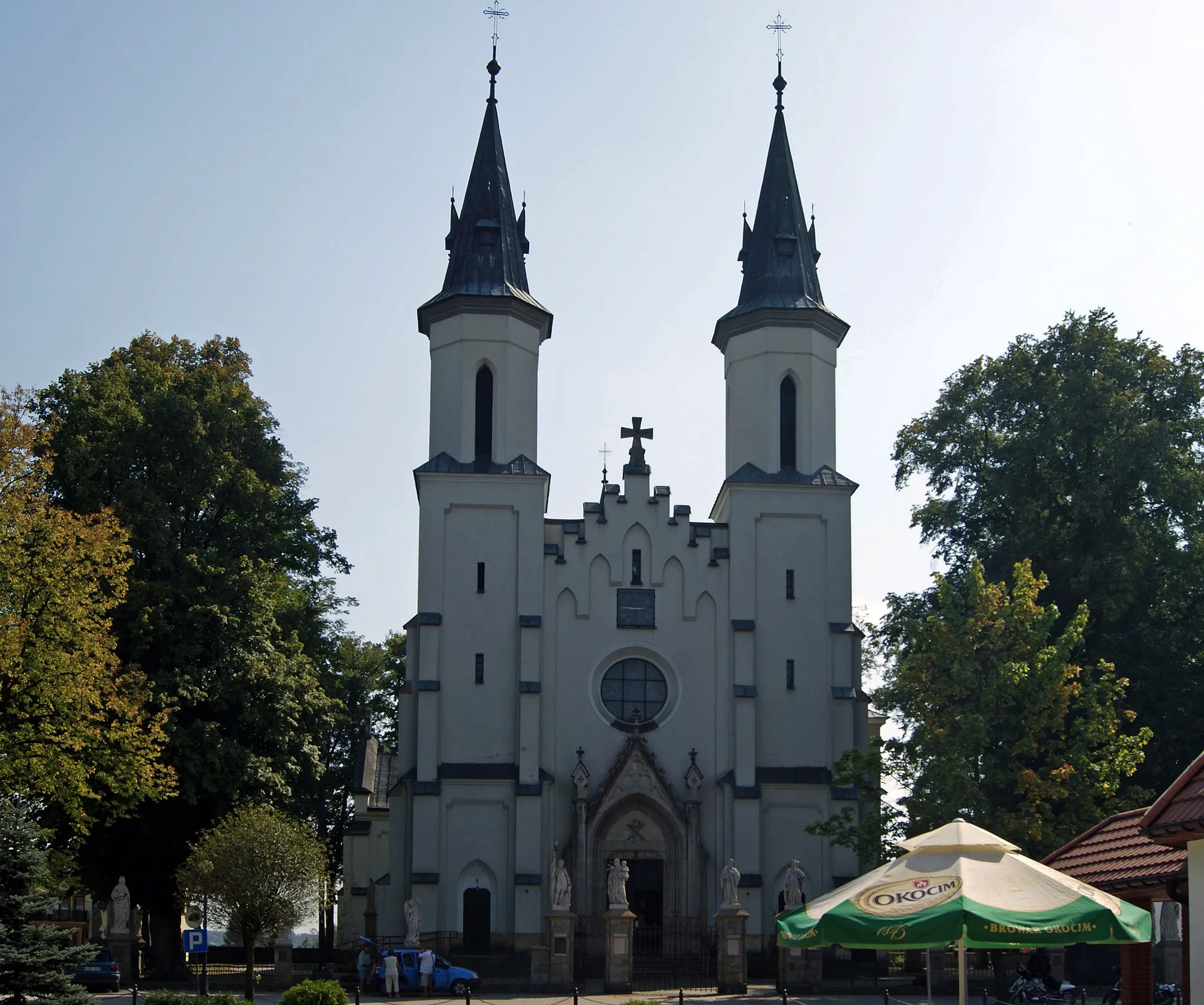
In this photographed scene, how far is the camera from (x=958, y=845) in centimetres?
1275

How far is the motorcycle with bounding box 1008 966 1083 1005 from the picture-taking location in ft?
81.9

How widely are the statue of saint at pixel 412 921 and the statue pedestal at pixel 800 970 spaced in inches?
309

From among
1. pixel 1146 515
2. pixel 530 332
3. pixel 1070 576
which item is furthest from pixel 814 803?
pixel 530 332

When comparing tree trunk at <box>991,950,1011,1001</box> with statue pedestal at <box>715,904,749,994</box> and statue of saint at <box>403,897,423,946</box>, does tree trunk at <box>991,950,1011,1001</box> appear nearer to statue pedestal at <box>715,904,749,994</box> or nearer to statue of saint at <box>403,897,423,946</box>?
statue pedestal at <box>715,904,749,994</box>

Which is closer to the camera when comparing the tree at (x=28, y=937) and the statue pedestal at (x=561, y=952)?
the tree at (x=28, y=937)

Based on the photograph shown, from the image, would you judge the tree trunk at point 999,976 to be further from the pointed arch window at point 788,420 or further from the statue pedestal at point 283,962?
the pointed arch window at point 788,420

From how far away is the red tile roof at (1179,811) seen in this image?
1344 centimetres

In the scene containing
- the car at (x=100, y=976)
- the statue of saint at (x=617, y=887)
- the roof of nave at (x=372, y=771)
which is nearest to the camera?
the car at (x=100, y=976)

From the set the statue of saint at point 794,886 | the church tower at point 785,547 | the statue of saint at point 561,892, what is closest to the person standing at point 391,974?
the statue of saint at point 561,892

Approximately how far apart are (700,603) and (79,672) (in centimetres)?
1648

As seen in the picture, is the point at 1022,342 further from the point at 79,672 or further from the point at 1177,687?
the point at 79,672

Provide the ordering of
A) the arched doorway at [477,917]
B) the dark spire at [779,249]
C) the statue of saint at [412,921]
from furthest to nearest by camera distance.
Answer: the dark spire at [779,249] < the arched doorway at [477,917] < the statue of saint at [412,921]

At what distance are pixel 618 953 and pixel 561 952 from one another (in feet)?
5.08

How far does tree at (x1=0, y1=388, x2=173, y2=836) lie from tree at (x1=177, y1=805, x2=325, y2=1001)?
1.73m
